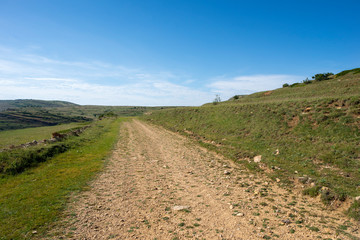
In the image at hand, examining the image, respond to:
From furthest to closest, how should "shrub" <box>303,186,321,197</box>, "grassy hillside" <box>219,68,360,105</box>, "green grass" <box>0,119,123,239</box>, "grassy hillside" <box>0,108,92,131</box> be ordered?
"grassy hillside" <box>0,108,92,131</box> → "grassy hillside" <box>219,68,360,105</box> → "shrub" <box>303,186,321,197</box> → "green grass" <box>0,119,123,239</box>

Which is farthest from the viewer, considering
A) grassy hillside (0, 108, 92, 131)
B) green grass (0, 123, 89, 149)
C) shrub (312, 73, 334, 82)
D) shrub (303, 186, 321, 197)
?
grassy hillside (0, 108, 92, 131)

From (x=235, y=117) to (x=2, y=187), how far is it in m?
26.7

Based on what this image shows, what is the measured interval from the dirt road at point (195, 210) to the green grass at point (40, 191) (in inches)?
31.8

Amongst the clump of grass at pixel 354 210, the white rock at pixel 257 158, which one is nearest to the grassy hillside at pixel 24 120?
the white rock at pixel 257 158

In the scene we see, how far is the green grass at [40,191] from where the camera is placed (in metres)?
6.16

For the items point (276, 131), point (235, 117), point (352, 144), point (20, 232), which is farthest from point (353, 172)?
point (235, 117)

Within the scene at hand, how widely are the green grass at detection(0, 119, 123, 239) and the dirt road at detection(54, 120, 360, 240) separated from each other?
0.81 meters

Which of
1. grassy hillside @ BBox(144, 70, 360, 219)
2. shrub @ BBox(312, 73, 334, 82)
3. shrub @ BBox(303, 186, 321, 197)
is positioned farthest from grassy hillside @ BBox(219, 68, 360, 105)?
shrub @ BBox(303, 186, 321, 197)

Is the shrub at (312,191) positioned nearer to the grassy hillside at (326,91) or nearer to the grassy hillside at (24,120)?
the grassy hillside at (326,91)

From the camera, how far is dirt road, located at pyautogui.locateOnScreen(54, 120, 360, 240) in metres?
6.00

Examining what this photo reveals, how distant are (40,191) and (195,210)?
7.85m

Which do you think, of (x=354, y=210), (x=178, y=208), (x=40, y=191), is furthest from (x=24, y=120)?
(x=354, y=210)

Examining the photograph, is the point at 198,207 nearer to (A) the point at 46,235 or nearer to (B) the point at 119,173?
(A) the point at 46,235

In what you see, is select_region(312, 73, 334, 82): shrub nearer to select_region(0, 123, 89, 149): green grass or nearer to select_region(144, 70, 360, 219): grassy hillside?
select_region(144, 70, 360, 219): grassy hillside
